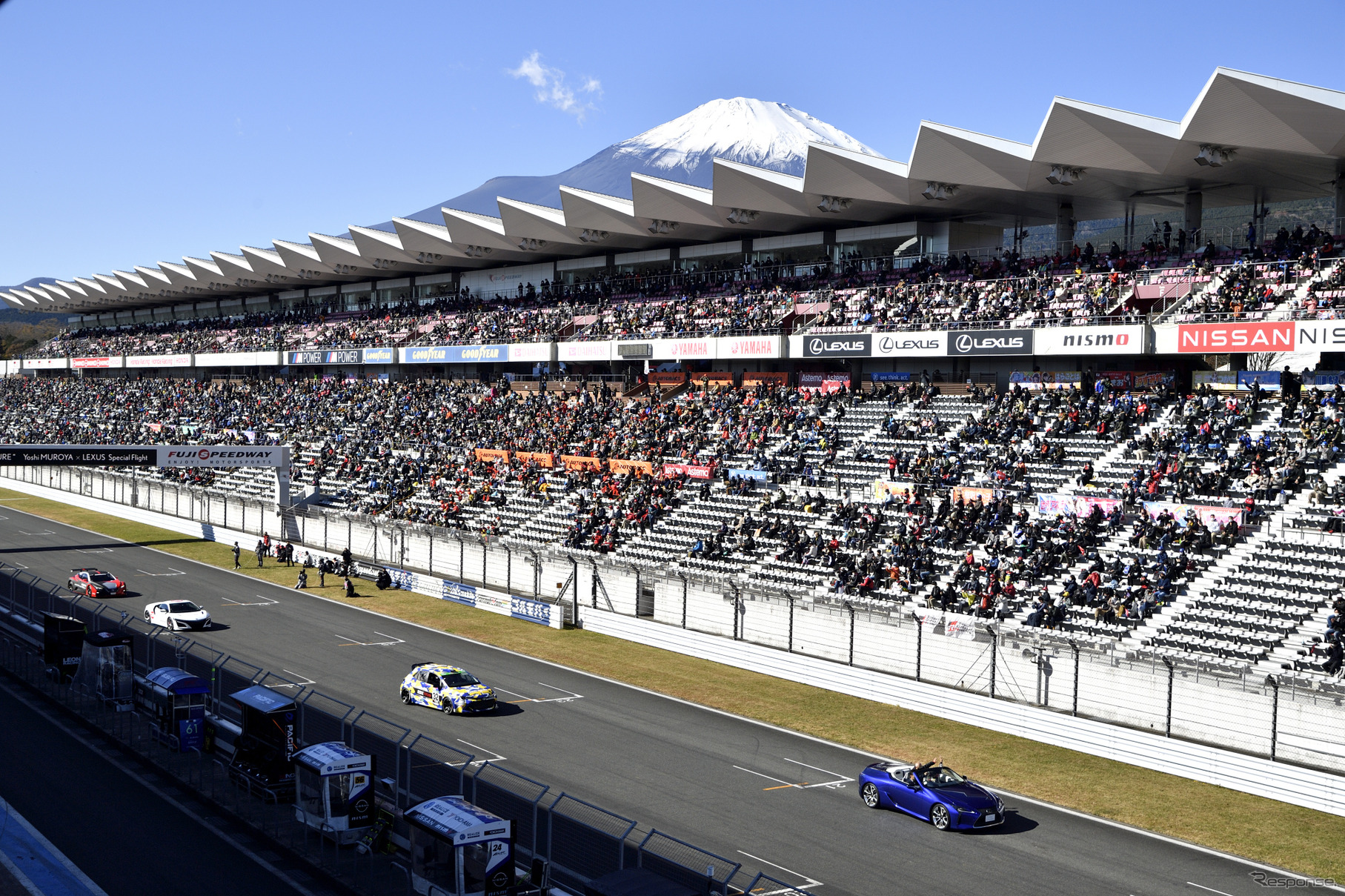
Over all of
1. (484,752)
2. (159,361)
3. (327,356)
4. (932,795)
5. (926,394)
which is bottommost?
(484,752)

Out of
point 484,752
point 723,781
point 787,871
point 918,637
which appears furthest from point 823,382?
point 787,871

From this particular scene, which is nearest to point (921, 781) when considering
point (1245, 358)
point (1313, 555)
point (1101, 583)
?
point (1101, 583)

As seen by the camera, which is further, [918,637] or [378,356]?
[378,356]

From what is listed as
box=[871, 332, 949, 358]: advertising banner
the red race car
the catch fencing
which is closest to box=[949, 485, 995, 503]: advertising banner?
box=[871, 332, 949, 358]: advertising banner

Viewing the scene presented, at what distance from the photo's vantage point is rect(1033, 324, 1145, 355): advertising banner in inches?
1610

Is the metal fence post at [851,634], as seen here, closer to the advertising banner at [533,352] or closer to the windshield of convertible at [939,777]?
the windshield of convertible at [939,777]

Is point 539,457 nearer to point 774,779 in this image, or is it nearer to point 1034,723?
point 1034,723

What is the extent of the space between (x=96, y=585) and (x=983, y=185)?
3740 centimetres

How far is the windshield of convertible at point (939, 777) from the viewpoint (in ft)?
68.4

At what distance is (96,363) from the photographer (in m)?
113

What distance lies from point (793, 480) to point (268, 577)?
74.3 ft

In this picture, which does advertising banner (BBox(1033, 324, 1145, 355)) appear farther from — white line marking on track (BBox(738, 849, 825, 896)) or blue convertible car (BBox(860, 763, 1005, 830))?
white line marking on track (BBox(738, 849, 825, 896))

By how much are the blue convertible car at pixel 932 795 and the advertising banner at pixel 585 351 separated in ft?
138

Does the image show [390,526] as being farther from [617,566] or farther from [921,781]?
[921,781]
